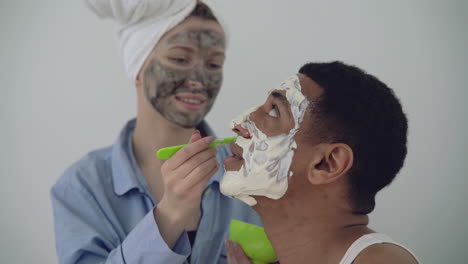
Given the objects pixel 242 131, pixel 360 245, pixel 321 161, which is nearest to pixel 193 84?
pixel 242 131

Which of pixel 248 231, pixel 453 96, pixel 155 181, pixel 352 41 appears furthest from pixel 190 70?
pixel 453 96

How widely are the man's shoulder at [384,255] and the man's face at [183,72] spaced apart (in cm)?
53

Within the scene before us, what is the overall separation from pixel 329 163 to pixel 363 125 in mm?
86

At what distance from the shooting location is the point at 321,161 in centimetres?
72

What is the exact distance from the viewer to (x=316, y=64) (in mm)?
791

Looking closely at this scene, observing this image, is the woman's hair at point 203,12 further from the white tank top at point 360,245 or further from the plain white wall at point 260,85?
the white tank top at point 360,245

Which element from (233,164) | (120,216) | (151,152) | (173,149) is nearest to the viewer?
(233,164)

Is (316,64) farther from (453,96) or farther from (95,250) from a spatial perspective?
(453,96)

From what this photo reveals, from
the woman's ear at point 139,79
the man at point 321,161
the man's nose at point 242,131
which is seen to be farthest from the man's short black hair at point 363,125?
the woman's ear at point 139,79

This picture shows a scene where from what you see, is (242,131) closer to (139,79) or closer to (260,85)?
(139,79)

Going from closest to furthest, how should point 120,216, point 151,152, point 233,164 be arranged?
point 233,164
point 120,216
point 151,152

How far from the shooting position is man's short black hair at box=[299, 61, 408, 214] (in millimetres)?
699

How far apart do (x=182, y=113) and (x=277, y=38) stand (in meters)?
0.55

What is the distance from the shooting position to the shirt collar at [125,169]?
994 mm
